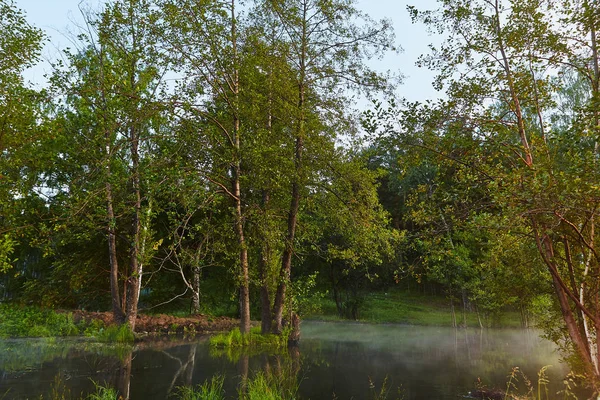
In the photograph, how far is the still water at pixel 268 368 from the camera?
10766mm

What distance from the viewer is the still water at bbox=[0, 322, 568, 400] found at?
35.3 feet

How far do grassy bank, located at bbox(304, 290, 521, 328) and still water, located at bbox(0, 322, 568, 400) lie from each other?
54.4ft

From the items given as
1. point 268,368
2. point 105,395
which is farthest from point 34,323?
point 105,395

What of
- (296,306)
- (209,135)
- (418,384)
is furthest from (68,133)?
(418,384)

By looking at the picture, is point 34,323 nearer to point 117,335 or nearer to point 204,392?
point 117,335

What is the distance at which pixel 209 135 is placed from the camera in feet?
59.1

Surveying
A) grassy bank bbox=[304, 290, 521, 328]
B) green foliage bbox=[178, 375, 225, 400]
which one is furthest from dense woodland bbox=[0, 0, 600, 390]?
grassy bank bbox=[304, 290, 521, 328]

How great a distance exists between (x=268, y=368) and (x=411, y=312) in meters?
31.2

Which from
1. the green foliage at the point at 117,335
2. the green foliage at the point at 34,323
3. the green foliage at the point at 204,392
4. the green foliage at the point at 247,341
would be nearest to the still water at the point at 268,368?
the green foliage at the point at 204,392

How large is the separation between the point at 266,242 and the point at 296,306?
3.73 meters

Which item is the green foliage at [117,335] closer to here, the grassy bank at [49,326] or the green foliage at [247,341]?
the grassy bank at [49,326]

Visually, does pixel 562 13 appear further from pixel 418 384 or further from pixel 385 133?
pixel 418 384

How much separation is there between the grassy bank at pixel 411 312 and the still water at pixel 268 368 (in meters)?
16.6

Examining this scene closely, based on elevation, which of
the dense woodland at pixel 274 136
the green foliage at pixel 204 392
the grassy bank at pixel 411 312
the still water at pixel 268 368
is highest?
the dense woodland at pixel 274 136
